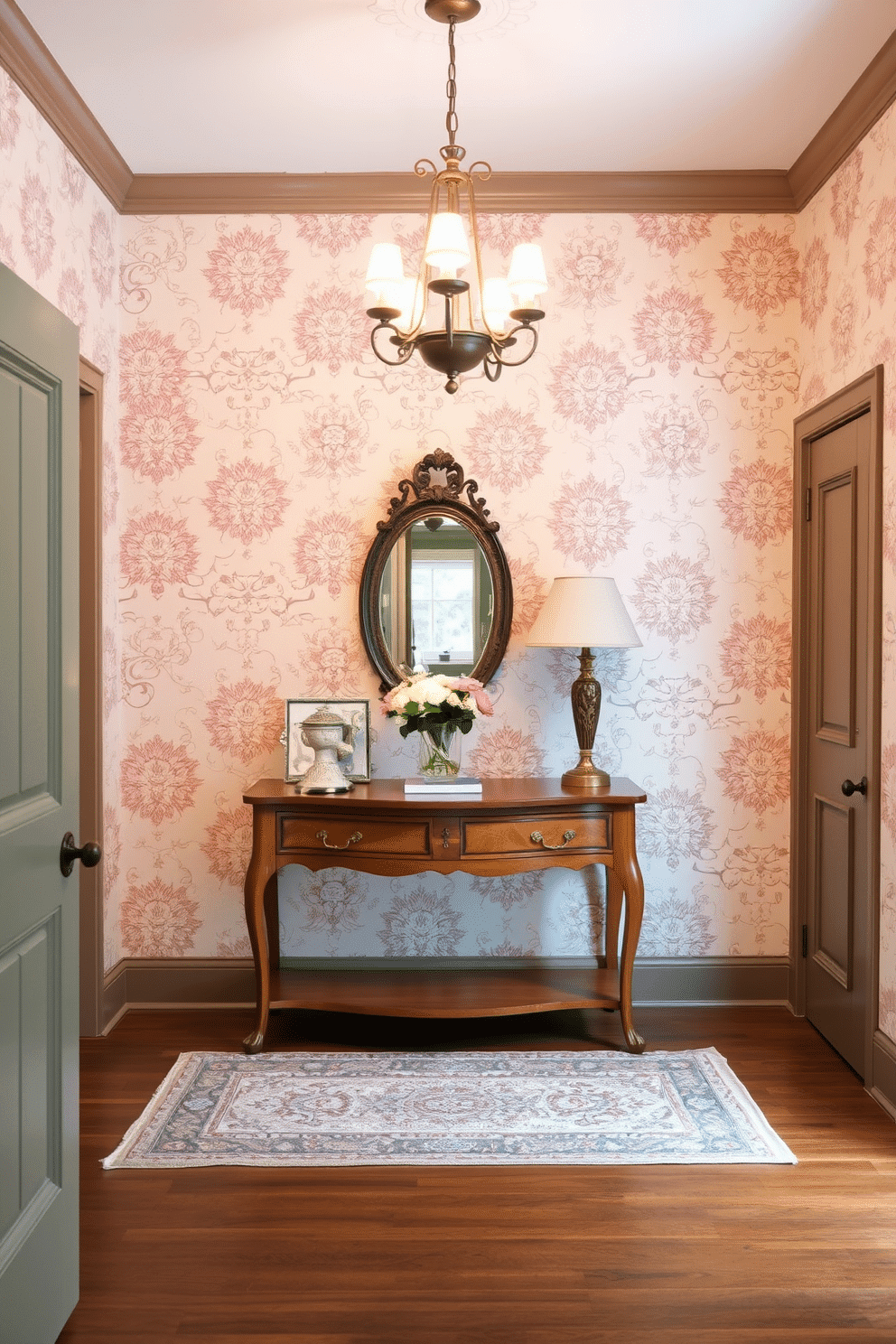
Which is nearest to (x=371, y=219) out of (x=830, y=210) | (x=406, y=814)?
(x=830, y=210)

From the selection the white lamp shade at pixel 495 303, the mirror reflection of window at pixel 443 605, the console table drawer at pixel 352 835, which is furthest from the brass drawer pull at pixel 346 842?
the white lamp shade at pixel 495 303

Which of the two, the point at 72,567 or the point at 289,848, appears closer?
the point at 72,567

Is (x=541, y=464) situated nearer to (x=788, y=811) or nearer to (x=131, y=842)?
(x=788, y=811)

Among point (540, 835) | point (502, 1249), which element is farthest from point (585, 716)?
point (502, 1249)

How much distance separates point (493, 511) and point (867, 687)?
1.42m

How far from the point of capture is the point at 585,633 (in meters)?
3.51

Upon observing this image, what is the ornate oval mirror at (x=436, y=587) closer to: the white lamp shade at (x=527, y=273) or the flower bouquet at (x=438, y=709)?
the flower bouquet at (x=438, y=709)

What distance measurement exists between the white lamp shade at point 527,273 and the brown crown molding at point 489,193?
1537mm

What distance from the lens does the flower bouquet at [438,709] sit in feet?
11.4

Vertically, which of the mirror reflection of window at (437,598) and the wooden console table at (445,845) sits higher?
the mirror reflection of window at (437,598)

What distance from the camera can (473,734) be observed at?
3.92 metres

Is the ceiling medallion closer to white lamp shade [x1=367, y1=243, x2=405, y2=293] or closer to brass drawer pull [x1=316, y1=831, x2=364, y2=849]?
white lamp shade [x1=367, y1=243, x2=405, y2=293]

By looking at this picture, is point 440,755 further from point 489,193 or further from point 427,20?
point 427,20

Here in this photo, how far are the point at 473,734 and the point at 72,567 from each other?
6.64ft
